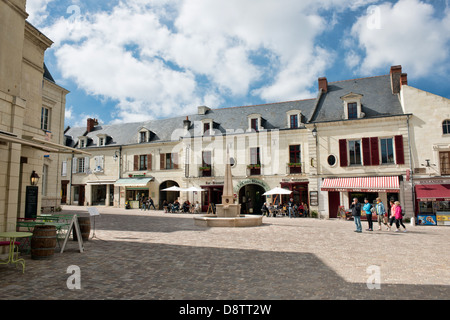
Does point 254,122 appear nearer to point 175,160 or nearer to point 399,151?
point 175,160

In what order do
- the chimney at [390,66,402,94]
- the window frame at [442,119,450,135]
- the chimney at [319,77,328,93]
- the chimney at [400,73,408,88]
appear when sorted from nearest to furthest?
the window frame at [442,119,450,135] → the chimney at [400,73,408,88] → the chimney at [390,66,402,94] → the chimney at [319,77,328,93]

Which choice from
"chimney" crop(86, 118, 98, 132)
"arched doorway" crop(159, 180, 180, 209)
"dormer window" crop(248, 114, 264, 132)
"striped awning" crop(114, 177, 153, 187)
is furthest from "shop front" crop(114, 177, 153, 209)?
"dormer window" crop(248, 114, 264, 132)

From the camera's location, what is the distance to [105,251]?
749 cm

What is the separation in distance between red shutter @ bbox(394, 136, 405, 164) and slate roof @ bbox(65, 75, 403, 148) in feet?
5.84

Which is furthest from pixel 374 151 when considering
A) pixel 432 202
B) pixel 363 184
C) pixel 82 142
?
pixel 82 142

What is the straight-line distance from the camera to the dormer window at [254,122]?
23864 mm

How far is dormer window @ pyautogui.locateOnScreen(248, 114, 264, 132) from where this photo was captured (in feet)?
78.3

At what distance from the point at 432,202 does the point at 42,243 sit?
63.1ft

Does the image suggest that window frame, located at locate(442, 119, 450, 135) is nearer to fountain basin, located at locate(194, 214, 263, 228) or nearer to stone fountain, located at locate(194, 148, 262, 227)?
stone fountain, located at locate(194, 148, 262, 227)

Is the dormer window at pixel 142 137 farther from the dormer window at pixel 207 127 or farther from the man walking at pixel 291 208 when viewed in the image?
the man walking at pixel 291 208

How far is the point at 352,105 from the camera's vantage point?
1991cm

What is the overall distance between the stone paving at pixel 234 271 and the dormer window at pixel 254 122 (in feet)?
51.3

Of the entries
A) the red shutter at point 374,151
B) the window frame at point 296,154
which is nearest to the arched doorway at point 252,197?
the window frame at point 296,154
